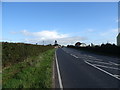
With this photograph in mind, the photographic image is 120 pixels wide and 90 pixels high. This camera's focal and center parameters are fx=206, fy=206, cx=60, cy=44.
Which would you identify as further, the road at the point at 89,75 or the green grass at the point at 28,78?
the road at the point at 89,75

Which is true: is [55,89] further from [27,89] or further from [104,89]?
[104,89]

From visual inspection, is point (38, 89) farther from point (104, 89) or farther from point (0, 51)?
point (0, 51)

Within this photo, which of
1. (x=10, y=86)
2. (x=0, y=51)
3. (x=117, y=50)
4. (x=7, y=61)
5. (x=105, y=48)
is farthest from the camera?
(x=105, y=48)

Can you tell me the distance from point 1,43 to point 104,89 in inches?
439

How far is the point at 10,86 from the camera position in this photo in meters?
9.23

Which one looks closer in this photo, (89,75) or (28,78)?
(28,78)

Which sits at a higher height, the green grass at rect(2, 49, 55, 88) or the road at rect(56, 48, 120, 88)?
the green grass at rect(2, 49, 55, 88)

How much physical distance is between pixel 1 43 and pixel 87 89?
10729mm

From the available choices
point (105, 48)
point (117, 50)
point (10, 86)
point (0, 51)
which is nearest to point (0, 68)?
point (0, 51)

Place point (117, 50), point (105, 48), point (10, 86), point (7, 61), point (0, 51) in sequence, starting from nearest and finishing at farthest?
point (10, 86), point (0, 51), point (7, 61), point (117, 50), point (105, 48)

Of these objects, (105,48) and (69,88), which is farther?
(105,48)

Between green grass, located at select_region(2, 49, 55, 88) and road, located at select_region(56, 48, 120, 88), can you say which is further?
road, located at select_region(56, 48, 120, 88)

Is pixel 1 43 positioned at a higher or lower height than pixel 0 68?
higher

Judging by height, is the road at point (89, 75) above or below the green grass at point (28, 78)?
below
